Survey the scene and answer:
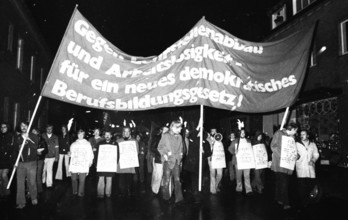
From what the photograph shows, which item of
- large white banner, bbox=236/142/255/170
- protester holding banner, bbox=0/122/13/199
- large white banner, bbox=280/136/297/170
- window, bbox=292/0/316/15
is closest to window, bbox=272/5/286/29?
window, bbox=292/0/316/15

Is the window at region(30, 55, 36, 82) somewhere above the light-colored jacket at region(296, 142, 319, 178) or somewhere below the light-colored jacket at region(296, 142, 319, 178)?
above

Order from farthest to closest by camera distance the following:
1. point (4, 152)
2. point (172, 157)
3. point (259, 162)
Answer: point (259, 162), point (4, 152), point (172, 157)

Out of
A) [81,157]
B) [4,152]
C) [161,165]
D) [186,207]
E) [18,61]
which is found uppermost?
[18,61]

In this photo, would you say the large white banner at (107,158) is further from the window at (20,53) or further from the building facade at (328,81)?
the window at (20,53)

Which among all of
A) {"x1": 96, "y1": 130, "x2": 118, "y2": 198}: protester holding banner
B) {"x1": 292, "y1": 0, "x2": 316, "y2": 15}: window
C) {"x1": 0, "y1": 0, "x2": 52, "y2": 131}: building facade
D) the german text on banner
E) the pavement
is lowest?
the pavement

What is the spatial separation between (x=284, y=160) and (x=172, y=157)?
2591 millimetres

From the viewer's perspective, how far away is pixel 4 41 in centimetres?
1488

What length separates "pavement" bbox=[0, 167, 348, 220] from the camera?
21.9 feet

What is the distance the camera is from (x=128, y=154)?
9.13m

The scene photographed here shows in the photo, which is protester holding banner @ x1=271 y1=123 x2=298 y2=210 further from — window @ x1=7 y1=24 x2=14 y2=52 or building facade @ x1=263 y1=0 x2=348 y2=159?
window @ x1=7 y1=24 x2=14 y2=52

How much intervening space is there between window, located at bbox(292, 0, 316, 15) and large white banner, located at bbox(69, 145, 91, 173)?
1490 cm

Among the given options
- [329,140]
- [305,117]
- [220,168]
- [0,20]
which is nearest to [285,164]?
[220,168]

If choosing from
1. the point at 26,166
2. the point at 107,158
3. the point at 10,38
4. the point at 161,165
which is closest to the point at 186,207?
the point at 161,165

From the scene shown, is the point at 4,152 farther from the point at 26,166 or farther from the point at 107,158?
the point at 107,158
